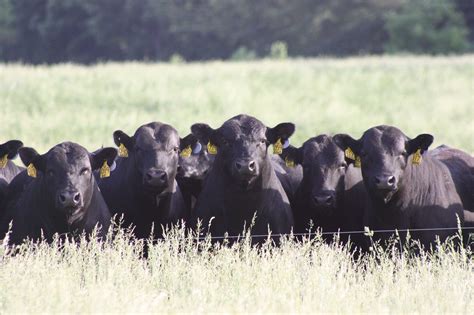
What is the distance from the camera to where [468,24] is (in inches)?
2420

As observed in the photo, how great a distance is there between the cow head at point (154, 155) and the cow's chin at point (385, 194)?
7.03 feet

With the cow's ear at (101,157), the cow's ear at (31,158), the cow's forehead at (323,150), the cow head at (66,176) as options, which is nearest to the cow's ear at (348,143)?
the cow's forehead at (323,150)

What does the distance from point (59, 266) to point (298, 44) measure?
53.5 m

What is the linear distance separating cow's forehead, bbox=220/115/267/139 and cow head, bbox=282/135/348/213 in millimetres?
922

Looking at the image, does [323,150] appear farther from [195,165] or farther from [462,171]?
[195,165]

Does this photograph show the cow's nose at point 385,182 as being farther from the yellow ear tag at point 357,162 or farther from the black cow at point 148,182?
the black cow at point 148,182

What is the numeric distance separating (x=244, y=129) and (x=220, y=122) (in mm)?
Answer: 14921

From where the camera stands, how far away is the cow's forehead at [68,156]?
11148 mm

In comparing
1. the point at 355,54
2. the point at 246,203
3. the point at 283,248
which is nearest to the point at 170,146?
the point at 246,203

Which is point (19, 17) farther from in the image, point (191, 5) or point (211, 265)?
point (211, 265)

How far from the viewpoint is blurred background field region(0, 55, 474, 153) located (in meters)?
26.0

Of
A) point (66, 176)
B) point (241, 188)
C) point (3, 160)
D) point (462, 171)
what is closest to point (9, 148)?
point (3, 160)

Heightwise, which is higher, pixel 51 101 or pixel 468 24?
pixel 468 24

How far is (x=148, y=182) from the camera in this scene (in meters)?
11.9
